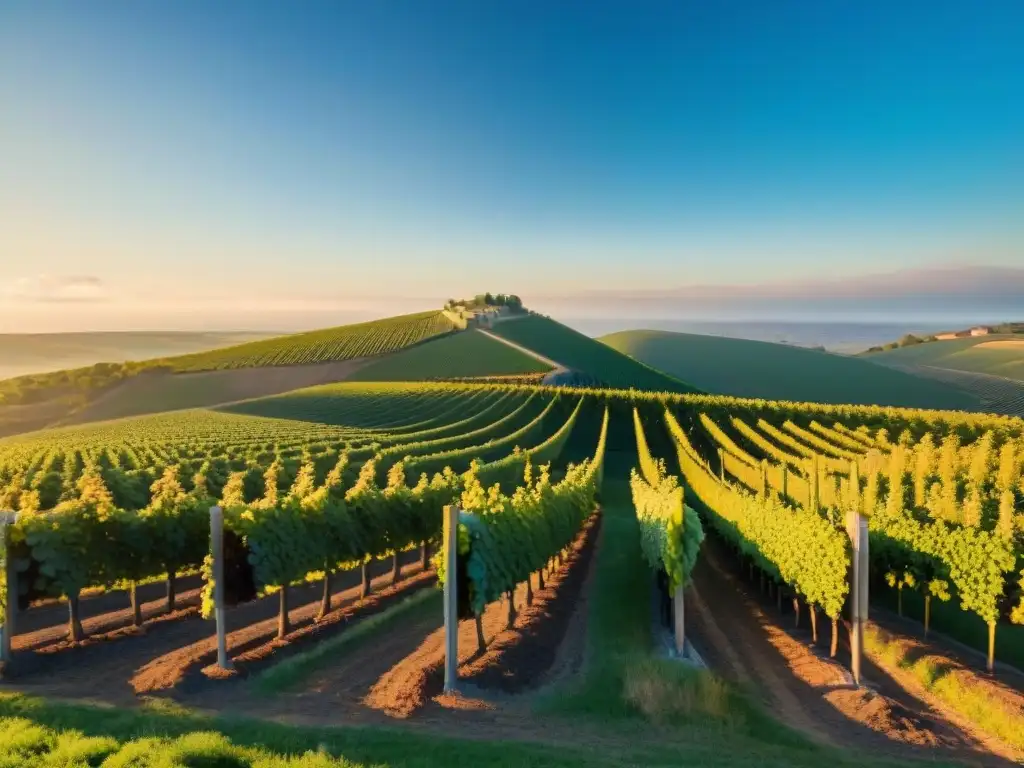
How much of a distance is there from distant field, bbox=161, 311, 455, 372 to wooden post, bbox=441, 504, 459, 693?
9099 centimetres

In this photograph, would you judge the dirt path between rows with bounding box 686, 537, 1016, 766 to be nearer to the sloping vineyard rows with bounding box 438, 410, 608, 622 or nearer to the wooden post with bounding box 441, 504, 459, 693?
the sloping vineyard rows with bounding box 438, 410, 608, 622

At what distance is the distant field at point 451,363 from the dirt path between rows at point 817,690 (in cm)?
7117

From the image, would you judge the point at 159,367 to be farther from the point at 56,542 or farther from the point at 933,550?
the point at 933,550

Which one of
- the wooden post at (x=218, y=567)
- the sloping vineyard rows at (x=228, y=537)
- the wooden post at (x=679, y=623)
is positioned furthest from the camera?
the wooden post at (x=679, y=623)

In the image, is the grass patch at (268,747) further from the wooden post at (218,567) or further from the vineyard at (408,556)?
the wooden post at (218,567)

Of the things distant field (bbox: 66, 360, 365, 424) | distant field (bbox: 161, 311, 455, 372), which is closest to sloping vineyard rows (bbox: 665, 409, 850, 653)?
distant field (bbox: 66, 360, 365, 424)

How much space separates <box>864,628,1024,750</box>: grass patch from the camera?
32.6 feet

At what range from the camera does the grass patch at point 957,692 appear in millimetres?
9938

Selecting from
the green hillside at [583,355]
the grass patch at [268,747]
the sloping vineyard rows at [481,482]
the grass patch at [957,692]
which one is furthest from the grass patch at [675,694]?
the green hillside at [583,355]

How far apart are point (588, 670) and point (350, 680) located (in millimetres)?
4112

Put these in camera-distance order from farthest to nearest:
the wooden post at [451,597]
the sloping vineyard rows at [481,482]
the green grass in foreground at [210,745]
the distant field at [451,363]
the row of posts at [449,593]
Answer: the distant field at [451,363], the sloping vineyard rows at [481,482], the row of posts at [449,593], the wooden post at [451,597], the green grass in foreground at [210,745]

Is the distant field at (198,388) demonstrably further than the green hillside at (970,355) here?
No

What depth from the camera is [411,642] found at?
12312 mm

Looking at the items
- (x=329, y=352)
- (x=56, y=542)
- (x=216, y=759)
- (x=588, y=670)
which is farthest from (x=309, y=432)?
(x=329, y=352)
